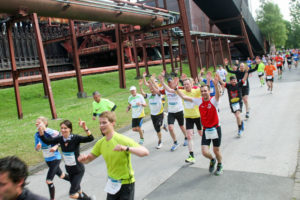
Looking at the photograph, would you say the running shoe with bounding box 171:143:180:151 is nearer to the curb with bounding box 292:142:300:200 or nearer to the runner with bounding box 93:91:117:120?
the runner with bounding box 93:91:117:120

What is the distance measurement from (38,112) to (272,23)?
64.4m

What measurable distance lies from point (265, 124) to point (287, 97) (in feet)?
17.1

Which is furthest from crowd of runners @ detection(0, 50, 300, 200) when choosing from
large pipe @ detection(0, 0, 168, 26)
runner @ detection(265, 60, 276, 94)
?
runner @ detection(265, 60, 276, 94)

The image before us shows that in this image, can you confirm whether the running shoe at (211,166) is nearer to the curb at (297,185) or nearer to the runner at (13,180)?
the curb at (297,185)

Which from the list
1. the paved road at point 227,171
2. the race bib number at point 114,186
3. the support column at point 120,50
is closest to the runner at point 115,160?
the race bib number at point 114,186

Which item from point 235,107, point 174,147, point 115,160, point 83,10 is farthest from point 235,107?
point 83,10

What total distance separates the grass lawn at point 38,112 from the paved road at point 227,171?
2268 mm

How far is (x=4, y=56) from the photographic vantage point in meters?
33.1

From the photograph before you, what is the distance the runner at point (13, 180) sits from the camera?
2.34 metres

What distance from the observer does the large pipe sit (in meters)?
11.2

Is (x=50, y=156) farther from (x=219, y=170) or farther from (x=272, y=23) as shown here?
(x=272, y=23)

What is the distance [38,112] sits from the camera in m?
15.6

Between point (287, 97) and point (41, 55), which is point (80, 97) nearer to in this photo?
point (41, 55)

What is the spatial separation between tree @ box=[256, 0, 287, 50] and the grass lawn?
50.3 m
